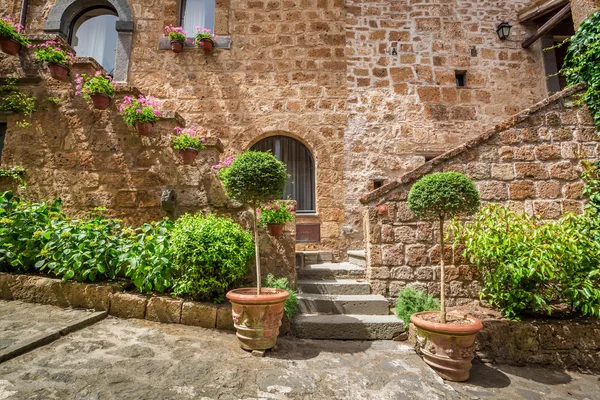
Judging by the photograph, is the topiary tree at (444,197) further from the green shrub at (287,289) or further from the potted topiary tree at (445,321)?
the green shrub at (287,289)

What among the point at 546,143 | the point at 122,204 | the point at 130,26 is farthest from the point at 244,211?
the point at 130,26

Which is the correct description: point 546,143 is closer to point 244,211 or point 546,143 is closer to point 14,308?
point 244,211

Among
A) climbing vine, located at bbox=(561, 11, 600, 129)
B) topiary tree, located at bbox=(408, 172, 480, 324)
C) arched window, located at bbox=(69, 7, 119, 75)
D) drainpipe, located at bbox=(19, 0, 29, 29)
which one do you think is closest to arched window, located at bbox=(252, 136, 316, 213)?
topiary tree, located at bbox=(408, 172, 480, 324)

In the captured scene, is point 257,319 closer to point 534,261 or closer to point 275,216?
point 275,216

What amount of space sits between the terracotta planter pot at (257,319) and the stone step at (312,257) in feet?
5.19

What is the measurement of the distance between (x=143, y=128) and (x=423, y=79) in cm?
531

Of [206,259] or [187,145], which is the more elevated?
[187,145]

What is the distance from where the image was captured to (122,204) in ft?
13.3

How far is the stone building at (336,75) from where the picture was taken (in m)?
6.07

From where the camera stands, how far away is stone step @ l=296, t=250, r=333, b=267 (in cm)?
445

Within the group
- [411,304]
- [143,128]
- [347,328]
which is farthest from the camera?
[143,128]

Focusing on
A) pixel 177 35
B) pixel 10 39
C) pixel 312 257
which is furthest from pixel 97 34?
pixel 312 257

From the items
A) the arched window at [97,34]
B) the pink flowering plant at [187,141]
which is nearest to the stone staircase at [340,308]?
the pink flowering plant at [187,141]

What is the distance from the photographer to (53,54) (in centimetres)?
398
